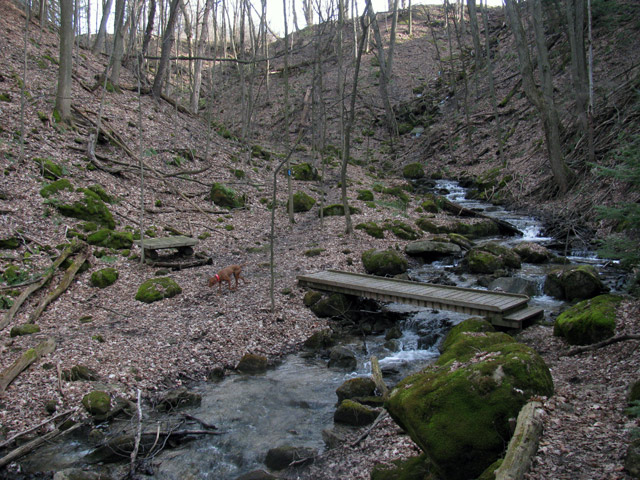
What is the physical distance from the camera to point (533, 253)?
13047 millimetres

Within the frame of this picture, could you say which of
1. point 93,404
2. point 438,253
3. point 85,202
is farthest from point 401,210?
point 93,404

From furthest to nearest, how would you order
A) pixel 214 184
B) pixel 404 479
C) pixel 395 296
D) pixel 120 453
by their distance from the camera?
pixel 214 184 < pixel 395 296 < pixel 120 453 < pixel 404 479

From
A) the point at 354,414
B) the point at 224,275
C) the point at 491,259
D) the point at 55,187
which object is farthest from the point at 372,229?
the point at 55,187

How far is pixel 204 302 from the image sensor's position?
9922 mm

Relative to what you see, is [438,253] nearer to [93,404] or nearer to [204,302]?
[204,302]

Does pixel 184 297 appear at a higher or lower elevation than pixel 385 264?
lower

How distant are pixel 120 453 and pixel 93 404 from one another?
43.9 inches

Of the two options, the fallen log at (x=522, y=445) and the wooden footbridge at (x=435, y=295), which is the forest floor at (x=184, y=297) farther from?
the wooden footbridge at (x=435, y=295)

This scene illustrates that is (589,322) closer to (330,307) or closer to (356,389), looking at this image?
(356,389)

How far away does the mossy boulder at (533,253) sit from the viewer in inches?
508

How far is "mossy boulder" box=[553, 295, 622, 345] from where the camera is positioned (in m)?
6.57

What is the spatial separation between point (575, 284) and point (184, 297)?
29.3 ft

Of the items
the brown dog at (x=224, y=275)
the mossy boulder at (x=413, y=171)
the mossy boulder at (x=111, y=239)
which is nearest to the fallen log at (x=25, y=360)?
the brown dog at (x=224, y=275)

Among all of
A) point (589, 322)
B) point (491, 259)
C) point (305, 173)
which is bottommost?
point (491, 259)
